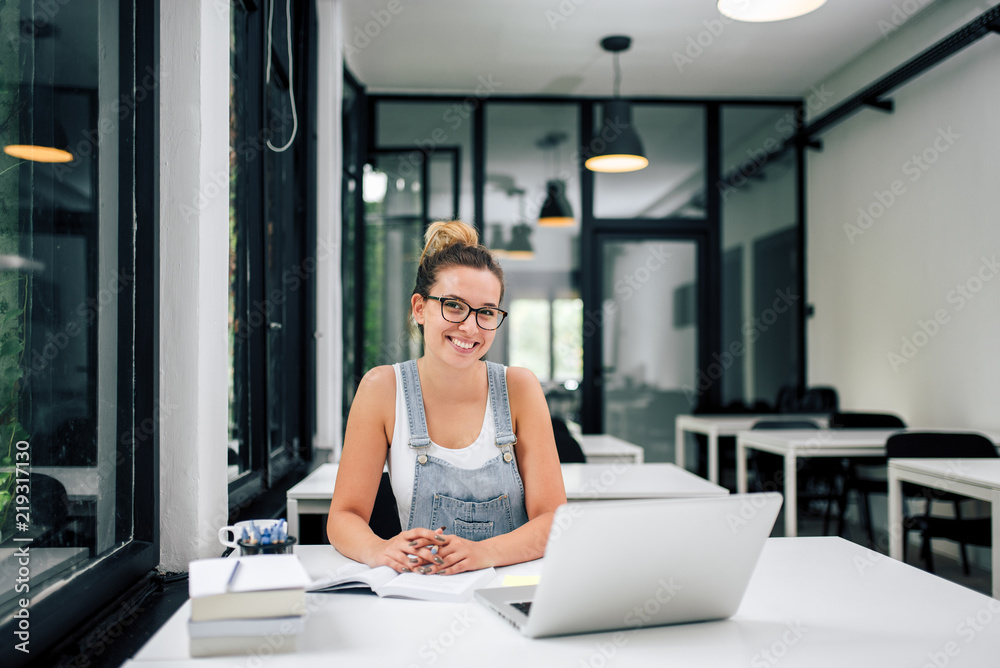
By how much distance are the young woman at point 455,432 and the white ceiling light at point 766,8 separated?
2208mm

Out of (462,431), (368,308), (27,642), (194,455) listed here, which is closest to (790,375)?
(368,308)

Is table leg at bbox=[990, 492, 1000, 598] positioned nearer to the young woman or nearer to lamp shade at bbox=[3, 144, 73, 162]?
the young woman

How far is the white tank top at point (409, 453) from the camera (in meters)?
1.65

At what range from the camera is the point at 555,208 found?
19.3 feet

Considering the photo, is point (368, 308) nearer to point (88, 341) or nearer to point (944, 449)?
point (944, 449)

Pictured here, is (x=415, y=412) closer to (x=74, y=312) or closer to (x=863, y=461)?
(x=74, y=312)

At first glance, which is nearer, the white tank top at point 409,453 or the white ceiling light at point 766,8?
the white tank top at point 409,453

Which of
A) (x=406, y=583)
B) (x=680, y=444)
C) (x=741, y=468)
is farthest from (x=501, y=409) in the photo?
(x=680, y=444)

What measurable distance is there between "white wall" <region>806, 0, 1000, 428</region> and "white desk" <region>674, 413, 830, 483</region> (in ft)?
1.75

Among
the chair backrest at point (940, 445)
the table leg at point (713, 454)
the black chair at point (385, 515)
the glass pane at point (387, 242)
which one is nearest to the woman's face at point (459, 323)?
the black chair at point (385, 515)

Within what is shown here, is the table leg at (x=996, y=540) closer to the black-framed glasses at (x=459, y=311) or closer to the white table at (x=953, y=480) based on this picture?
the white table at (x=953, y=480)

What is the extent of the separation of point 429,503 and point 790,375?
5.38 meters

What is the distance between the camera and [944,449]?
3465mm

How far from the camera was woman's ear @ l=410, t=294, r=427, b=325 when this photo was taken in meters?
1.75
